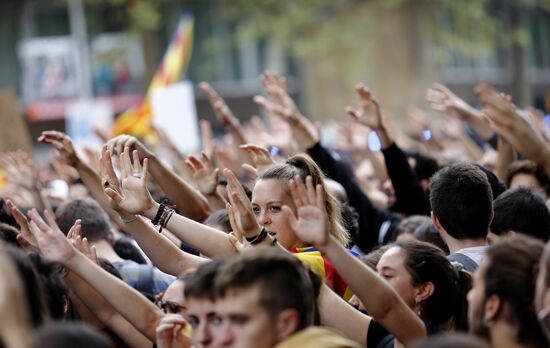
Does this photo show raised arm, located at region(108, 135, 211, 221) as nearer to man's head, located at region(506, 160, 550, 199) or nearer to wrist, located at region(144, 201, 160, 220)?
wrist, located at region(144, 201, 160, 220)

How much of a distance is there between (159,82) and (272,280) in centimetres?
1472

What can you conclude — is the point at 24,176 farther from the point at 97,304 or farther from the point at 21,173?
the point at 97,304

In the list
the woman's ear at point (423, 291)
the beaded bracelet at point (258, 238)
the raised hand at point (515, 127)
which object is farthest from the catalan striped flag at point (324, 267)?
the raised hand at point (515, 127)

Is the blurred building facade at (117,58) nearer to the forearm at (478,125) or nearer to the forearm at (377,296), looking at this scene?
the forearm at (478,125)

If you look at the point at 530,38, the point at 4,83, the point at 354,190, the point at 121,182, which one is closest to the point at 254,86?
the point at 4,83

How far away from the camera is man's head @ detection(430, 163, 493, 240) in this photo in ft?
19.3

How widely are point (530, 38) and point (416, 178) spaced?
1457 inches

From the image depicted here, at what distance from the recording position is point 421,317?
16.8 ft

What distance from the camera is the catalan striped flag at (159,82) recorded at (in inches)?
646

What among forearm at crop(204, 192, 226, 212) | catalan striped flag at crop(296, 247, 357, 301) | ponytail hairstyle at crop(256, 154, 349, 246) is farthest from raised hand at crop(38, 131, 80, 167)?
catalan striped flag at crop(296, 247, 357, 301)

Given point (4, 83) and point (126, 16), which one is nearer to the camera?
point (126, 16)

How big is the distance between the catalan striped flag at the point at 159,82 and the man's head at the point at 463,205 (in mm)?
7236

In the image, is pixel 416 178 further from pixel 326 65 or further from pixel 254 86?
pixel 254 86

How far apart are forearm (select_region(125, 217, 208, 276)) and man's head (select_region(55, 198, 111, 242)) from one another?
130 centimetres
